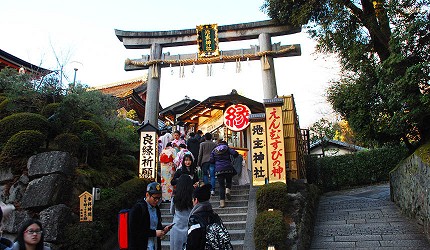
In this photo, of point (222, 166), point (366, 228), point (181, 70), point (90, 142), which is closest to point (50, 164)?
point (90, 142)

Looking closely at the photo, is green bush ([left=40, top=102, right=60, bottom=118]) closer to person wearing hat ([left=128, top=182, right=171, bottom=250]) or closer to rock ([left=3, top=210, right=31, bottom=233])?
rock ([left=3, top=210, right=31, bottom=233])

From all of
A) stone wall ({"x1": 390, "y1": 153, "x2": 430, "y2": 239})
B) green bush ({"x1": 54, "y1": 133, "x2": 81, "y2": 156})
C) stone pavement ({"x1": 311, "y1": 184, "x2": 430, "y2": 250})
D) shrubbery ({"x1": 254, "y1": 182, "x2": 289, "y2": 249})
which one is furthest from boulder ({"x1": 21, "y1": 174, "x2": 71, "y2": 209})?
stone wall ({"x1": 390, "y1": 153, "x2": 430, "y2": 239})

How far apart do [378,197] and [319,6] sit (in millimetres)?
7534

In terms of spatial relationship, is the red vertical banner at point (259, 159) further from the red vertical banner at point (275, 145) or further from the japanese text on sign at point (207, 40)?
the japanese text on sign at point (207, 40)

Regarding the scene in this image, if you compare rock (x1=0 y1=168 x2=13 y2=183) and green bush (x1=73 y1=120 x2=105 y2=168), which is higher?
green bush (x1=73 y1=120 x2=105 y2=168)

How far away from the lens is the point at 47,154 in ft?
29.7

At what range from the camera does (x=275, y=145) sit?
10047 millimetres

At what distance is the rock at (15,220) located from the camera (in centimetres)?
812


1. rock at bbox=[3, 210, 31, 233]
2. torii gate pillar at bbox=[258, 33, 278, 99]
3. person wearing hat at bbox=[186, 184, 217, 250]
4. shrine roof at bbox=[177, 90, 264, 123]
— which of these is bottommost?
rock at bbox=[3, 210, 31, 233]

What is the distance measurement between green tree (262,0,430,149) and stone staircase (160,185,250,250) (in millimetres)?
4535

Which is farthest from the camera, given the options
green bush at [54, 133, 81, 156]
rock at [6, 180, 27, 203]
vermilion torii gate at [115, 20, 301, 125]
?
vermilion torii gate at [115, 20, 301, 125]

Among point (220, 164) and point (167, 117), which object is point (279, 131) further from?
point (167, 117)

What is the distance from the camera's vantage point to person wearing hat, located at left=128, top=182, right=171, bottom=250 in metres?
4.92

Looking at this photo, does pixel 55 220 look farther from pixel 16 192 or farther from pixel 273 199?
pixel 273 199
